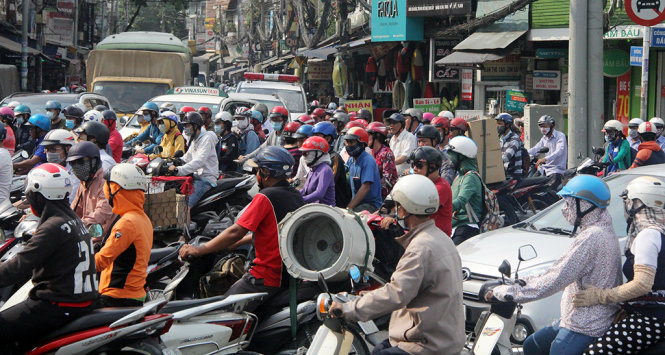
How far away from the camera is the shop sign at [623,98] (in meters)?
18.1

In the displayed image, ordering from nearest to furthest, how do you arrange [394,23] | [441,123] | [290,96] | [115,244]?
[115,244]
[441,123]
[290,96]
[394,23]

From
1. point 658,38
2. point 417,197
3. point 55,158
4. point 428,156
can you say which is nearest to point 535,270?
point 428,156

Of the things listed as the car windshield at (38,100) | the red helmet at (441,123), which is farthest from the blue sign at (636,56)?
the car windshield at (38,100)

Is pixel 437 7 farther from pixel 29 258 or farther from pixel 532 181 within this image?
pixel 29 258

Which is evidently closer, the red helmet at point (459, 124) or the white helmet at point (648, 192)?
the white helmet at point (648, 192)

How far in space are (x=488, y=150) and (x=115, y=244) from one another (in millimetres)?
6610

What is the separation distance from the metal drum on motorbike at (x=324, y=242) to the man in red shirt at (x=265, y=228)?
273 mm

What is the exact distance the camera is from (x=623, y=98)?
59.8ft

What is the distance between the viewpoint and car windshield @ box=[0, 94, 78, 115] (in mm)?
15789

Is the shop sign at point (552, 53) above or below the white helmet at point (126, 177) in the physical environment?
above

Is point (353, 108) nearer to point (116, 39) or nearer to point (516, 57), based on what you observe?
point (516, 57)

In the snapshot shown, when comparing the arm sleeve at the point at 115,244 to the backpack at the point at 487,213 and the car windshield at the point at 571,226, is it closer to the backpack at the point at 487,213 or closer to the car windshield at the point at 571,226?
the backpack at the point at 487,213

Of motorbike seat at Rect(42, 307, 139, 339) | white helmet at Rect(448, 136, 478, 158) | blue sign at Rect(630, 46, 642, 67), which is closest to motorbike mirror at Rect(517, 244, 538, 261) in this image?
motorbike seat at Rect(42, 307, 139, 339)

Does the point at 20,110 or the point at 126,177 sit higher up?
the point at 20,110
